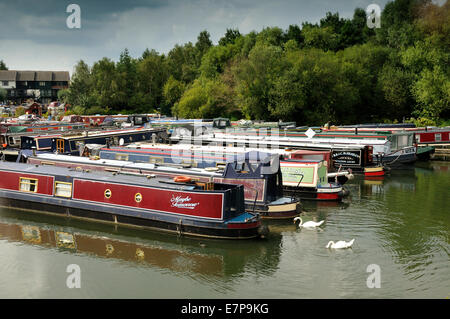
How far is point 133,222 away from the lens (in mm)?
18609

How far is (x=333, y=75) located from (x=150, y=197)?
37.8 metres

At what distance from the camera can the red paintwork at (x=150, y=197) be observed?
16906mm

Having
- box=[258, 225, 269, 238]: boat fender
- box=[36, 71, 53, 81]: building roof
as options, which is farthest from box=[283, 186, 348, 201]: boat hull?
box=[36, 71, 53, 81]: building roof

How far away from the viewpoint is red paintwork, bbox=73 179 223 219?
55.5 ft

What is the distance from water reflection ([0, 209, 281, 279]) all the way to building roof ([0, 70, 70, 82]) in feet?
337

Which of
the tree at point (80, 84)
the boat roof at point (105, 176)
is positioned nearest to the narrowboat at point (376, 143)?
the boat roof at point (105, 176)

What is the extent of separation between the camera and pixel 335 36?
6412 centimetres

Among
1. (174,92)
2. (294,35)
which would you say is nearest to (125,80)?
(174,92)

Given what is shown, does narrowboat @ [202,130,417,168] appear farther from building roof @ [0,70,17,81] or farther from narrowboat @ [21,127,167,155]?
building roof @ [0,70,17,81]

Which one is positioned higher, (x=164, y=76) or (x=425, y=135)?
(x=164, y=76)

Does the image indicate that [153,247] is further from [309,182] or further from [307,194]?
[309,182]

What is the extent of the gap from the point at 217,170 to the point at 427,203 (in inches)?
445
